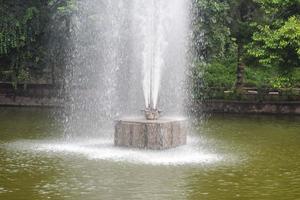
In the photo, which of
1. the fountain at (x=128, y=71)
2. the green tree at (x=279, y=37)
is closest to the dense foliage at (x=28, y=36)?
the fountain at (x=128, y=71)

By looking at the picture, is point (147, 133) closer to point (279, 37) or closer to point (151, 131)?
point (151, 131)

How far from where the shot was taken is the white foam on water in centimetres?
1631

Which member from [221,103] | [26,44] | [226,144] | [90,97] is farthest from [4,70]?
[226,144]

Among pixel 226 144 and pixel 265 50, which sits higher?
pixel 265 50

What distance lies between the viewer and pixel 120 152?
17.5 m

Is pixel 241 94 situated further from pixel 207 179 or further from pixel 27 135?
pixel 207 179

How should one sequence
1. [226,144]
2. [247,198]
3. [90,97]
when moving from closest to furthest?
[247,198] → [226,144] → [90,97]

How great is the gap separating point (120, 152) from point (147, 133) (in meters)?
1.08

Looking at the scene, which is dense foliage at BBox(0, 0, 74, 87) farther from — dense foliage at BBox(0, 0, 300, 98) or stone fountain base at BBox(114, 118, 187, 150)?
stone fountain base at BBox(114, 118, 187, 150)

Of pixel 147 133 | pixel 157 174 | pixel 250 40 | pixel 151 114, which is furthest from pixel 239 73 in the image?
pixel 157 174

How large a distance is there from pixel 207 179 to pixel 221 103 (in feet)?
65.7

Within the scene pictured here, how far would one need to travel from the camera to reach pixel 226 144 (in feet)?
65.9

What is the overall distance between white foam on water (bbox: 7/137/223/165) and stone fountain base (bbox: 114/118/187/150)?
274 millimetres

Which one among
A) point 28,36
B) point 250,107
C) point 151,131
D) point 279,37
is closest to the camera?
point 151,131
